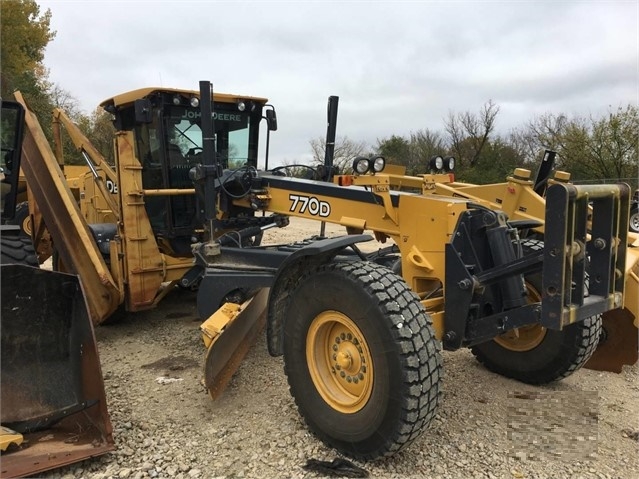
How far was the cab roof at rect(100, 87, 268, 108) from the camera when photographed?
17.7 feet

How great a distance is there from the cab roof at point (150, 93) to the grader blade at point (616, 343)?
4.25 meters

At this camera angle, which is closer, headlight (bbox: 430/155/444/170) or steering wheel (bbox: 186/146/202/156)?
headlight (bbox: 430/155/444/170)

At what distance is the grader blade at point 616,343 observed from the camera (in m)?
4.24

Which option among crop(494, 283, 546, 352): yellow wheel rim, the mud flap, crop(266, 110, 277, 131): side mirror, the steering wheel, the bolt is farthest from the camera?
crop(266, 110, 277, 131): side mirror

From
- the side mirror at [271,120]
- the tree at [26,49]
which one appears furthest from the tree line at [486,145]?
the side mirror at [271,120]

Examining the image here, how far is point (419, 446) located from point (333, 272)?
1157 mm

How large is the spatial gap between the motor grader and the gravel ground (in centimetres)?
20

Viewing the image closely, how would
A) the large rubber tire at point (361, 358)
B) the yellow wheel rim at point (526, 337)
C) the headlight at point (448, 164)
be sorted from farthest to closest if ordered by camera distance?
the headlight at point (448, 164) < the yellow wheel rim at point (526, 337) < the large rubber tire at point (361, 358)

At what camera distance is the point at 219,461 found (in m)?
3.02

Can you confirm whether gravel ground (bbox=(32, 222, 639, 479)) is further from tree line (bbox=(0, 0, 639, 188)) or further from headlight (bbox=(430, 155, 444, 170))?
tree line (bbox=(0, 0, 639, 188))

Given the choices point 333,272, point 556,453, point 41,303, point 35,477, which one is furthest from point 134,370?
point 556,453

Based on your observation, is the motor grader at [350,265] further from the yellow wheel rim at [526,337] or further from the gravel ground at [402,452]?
the gravel ground at [402,452]

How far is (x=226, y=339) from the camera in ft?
12.4

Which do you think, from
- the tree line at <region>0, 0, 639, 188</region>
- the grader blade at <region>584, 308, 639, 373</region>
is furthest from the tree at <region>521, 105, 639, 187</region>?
the grader blade at <region>584, 308, 639, 373</region>
